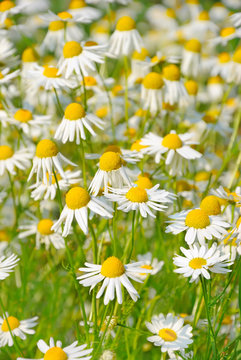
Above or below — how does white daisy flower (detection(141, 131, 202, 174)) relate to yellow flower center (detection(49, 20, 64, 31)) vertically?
below

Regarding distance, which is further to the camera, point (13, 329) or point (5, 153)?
point (5, 153)

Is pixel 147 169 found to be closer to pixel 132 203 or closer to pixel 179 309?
pixel 179 309

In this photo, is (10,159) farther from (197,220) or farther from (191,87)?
(191,87)

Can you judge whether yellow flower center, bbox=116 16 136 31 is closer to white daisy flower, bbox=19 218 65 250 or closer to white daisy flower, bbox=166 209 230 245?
white daisy flower, bbox=19 218 65 250

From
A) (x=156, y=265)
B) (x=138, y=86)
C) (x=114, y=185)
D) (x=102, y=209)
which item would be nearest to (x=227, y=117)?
(x=138, y=86)

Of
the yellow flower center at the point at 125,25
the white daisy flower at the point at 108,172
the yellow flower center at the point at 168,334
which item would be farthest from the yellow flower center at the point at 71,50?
the yellow flower center at the point at 168,334

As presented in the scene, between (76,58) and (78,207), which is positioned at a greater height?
(76,58)

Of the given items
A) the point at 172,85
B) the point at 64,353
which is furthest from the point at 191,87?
the point at 64,353

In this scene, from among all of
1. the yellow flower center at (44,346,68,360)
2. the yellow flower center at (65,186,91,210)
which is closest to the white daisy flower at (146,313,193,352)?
the yellow flower center at (44,346,68,360)
